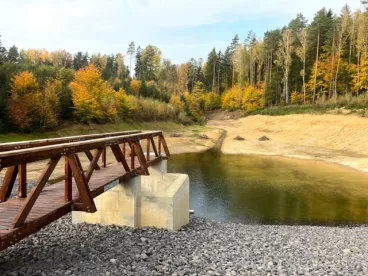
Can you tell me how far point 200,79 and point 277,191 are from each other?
4115 inches

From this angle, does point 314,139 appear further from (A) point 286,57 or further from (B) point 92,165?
(B) point 92,165

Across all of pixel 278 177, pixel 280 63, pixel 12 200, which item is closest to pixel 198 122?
pixel 280 63

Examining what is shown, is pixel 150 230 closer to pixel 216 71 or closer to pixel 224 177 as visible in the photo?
pixel 224 177

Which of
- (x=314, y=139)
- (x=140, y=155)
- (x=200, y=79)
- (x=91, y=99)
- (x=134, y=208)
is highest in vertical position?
(x=200, y=79)

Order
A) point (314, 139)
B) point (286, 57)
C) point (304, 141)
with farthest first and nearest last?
1. point (286, 57)
2. point (304, 141)
3. point (314, 139)

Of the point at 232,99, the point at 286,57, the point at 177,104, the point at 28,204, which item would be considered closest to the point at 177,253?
the point at 28,204

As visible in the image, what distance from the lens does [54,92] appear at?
47594mm

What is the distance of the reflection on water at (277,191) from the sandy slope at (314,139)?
5.44 meters

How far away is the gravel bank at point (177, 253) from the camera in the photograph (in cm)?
782

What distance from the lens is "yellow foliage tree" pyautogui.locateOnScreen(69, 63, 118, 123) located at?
166ft

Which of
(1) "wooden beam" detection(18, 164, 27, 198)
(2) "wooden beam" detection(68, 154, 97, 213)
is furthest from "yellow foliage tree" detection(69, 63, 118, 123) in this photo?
(2) "wooden beam" detection(68, 154, 97, 213)

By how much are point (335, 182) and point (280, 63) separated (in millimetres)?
59884

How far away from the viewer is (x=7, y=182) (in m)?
8.01

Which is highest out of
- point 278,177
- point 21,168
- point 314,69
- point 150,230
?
point 314,69
